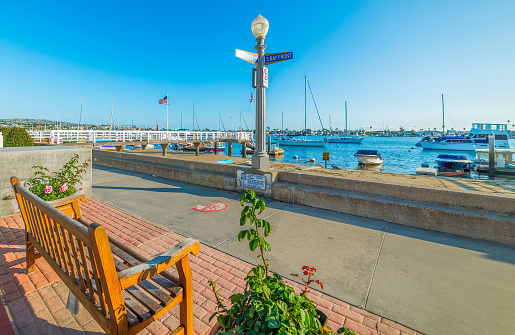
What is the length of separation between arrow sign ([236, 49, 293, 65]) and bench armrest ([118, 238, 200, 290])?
6.14 metres

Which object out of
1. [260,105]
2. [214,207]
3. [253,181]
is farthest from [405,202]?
[260,105]

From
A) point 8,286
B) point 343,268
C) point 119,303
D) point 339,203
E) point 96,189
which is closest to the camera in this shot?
point 119,303

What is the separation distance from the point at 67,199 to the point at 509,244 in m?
7.37

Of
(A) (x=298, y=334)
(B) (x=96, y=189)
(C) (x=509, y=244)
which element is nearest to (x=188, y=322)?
A: (A) (x=298, y=334)

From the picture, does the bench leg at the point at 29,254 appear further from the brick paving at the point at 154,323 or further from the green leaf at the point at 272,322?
the green leaf at the point at 272,322

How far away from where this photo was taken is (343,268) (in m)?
3.48

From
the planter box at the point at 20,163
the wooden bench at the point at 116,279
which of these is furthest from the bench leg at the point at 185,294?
the planter box at the point at 20,163

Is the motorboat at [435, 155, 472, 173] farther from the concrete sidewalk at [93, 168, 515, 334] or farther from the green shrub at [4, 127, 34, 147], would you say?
the green shrub at [4, 127, 34, 147]

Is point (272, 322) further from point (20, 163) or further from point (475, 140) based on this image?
point (475, 140)

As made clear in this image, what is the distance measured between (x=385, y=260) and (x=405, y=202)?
6.99 ft

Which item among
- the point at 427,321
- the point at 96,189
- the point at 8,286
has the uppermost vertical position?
the point at 96,189

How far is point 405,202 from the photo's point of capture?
5289 millimetres

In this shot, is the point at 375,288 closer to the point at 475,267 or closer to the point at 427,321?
the point at 427,321

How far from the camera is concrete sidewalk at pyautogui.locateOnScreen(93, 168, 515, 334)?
8.64 ft
